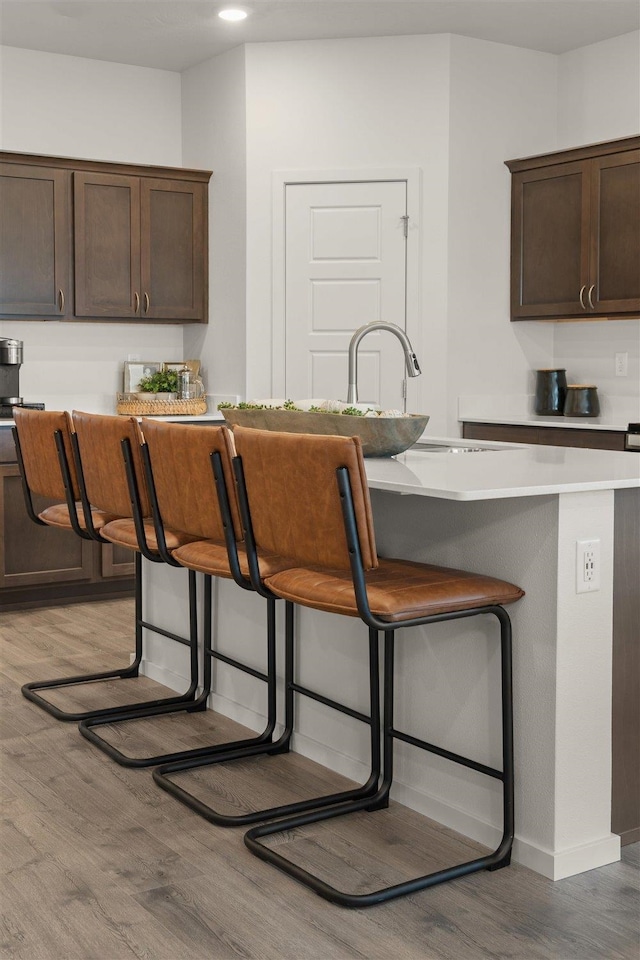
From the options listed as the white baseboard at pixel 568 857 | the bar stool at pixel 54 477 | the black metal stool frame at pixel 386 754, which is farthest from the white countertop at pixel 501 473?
the bar stool at pixel 54 477

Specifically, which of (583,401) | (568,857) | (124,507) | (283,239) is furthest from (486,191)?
(568,857)

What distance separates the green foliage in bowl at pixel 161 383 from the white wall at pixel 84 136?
242mm

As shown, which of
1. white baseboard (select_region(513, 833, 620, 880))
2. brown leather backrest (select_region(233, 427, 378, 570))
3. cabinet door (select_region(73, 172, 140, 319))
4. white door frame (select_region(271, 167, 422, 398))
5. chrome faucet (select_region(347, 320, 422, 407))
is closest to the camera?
brown leather backrest (select_region(233, 427, 378, 570))

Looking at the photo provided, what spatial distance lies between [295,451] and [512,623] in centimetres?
67

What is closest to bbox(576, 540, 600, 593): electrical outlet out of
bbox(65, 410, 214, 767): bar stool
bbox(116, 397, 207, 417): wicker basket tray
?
bbox(65, 410, 214, 767): bar stool

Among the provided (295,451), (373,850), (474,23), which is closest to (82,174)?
(474,23)

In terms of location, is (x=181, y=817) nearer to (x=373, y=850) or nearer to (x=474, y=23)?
(x=373, y=850)

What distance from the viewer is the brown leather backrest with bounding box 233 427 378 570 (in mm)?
2150

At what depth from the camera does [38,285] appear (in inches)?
210

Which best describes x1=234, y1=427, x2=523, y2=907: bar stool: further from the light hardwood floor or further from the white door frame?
the white door frame

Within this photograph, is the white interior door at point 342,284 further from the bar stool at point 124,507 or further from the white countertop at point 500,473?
the white countertop at point 500,473

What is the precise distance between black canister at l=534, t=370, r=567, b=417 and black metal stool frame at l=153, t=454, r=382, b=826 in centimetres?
293

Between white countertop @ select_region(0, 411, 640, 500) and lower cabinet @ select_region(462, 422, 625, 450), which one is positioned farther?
lower cabinet @ select_region(462, 422, 625, 450)

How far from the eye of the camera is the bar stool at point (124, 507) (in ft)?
9.80
